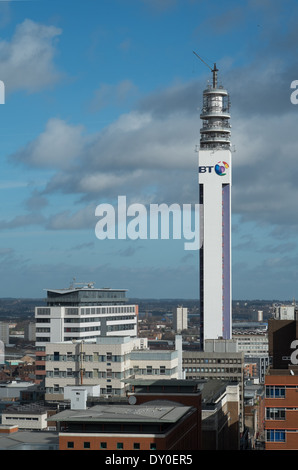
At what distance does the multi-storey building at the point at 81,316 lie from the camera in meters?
107

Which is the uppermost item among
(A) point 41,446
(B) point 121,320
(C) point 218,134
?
(C) point 218,134

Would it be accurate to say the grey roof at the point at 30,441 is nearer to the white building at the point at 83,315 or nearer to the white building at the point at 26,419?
the white building at the point at 26,419

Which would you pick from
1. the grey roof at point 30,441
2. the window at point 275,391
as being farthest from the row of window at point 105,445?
the window at point 275,391

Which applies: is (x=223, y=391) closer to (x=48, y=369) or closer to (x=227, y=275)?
(x=48, y=369)

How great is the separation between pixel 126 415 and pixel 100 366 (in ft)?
116

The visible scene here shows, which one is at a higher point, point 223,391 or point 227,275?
point 227,275

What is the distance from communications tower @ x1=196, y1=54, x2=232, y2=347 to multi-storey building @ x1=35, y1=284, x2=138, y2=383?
Result: 10.8m

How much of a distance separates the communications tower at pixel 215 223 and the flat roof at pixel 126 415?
80784 mm

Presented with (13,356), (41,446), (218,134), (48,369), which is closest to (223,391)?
(48,369)

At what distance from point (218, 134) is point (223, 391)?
66.9 m

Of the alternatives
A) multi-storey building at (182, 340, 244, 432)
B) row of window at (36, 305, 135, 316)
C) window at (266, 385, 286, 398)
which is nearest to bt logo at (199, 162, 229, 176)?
row of window at (36, 305, 135, 316)

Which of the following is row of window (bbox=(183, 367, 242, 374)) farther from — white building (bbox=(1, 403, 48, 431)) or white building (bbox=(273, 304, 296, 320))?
white building (bbox=(1, 403, 48, 431))

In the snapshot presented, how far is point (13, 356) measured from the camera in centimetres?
19025
